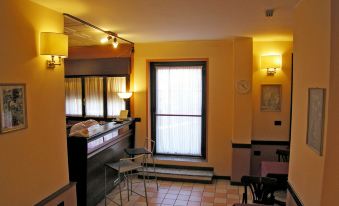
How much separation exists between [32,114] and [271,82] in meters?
4.03

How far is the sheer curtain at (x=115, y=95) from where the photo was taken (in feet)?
17.7

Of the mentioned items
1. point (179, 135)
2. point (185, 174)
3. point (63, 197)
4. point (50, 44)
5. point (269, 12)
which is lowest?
point (185, 174)

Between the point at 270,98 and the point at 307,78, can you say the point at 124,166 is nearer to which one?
the point at 307,78

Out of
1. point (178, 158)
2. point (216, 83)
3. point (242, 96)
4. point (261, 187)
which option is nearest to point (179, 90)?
point (216, 83)

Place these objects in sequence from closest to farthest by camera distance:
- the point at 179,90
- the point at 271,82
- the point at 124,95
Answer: the point at 271,82 < the point at 124,95 < the point at 179,90

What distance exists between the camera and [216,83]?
502 cm

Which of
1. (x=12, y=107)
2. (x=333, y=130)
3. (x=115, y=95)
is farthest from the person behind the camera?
(x=115, y=95)

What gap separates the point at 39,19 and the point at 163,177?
346 centimetres

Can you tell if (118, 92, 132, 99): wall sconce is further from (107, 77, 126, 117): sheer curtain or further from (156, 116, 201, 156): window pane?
(156, 116, 201, 156): window pane

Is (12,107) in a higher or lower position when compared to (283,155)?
higher

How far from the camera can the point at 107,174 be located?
4355 millimetres

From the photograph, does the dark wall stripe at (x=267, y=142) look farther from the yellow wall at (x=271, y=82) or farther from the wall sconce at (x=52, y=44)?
the wall sconce at (x=52, y=44)

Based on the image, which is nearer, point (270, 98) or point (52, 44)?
point (52, 44)

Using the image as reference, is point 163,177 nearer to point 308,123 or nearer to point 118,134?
point 118,134
